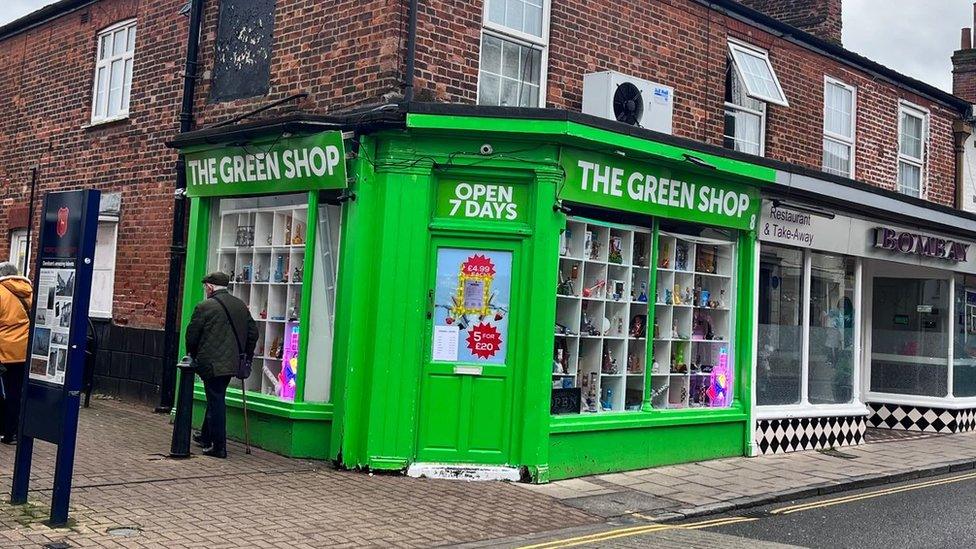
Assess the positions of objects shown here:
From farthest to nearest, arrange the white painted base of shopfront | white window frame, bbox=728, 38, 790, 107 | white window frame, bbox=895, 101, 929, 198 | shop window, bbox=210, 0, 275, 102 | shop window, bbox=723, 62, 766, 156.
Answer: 1. white window frame, bbox=895, 101, 929, 198
2. shop window, bbox=723, 62, 766, 156
3. white window frame, bbox=728, 38, 790, 107
4. shop window, bbox=210, 0, 275, 102
5. the white painted base of shopfront

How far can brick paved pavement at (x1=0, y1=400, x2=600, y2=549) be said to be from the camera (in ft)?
21.3

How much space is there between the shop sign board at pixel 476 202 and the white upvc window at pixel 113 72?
6301 millimetres

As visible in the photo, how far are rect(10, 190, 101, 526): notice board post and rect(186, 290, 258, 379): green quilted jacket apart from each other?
7.58ft

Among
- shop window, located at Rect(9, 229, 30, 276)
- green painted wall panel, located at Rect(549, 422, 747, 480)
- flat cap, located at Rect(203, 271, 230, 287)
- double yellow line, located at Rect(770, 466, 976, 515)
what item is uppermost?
shop window, located at Rect(9, 229, 30, 276)

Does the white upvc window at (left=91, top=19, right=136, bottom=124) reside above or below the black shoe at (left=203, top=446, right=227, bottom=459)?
above

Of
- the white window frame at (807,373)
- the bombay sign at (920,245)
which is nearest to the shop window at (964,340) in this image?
the bombay sign at (920,245)

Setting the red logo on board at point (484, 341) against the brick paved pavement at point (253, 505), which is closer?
the brick paved pavement at point (253, 505)

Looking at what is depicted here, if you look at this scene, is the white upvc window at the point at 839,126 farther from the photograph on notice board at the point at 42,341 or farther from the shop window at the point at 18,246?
the shop window at the point at 18,246

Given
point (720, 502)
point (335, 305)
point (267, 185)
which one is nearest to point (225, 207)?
point (267, 185)

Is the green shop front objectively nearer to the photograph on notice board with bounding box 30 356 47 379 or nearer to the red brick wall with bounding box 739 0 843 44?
the photograph on notice board with bounding box 30 356 47 379

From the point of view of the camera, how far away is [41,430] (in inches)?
266

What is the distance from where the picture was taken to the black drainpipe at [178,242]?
11938mm

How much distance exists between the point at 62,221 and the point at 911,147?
13.8 metres

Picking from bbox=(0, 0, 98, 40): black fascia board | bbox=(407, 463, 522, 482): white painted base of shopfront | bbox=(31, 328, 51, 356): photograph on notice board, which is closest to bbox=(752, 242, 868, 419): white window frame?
bbox=(407, 463, 522, 482): white painted base of shopfront
